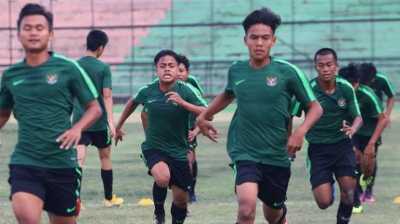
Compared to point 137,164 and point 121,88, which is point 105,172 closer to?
point 137,164

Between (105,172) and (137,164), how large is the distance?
18.1 feet

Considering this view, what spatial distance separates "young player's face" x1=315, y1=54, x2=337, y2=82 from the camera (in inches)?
392

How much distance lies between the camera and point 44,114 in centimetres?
719

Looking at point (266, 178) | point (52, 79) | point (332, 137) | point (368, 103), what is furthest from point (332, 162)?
point (52, 79)

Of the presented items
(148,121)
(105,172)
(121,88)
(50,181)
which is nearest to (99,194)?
(105,172)

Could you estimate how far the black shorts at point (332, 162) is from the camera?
10172mm

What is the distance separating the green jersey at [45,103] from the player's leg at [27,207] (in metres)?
0.26

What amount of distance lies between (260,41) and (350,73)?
3.49 meters

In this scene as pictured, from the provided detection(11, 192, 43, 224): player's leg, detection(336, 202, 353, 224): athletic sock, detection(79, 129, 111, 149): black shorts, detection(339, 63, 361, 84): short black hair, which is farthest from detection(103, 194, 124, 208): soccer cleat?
detection(11, 192, 43, 224): player's leg

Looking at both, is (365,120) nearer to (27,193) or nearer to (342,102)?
(342,102)

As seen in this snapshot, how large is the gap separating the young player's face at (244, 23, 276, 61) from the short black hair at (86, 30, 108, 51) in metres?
4.50

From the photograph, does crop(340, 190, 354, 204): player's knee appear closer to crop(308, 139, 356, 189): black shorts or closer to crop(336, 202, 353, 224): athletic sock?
crop(336, 202, 353, 224): athletic sock

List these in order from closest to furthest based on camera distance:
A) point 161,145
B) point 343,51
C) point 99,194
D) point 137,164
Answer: point 161,145
point 99,194
point 137,164
point 343,51

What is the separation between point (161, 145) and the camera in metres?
10.3
